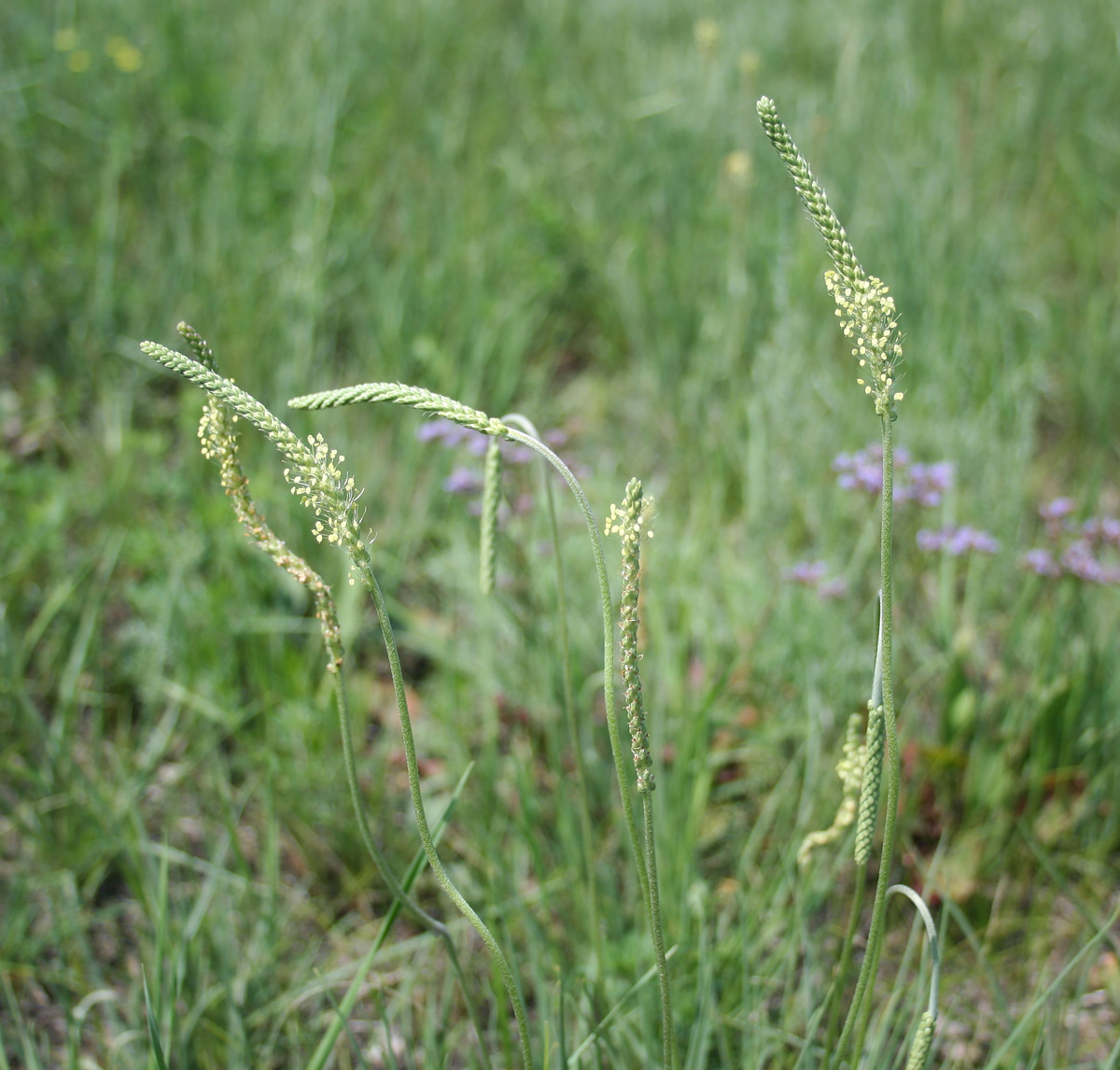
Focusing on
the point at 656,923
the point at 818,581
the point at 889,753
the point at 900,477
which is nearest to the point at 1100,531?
the point at 900,477

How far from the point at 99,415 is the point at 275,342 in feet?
1.74

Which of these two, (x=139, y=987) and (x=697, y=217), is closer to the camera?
(x=139, y=987)

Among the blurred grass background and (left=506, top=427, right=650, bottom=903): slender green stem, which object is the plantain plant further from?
the blurred grass background

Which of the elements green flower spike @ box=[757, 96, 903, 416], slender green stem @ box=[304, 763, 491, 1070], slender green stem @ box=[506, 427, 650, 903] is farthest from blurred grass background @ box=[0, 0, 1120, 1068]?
green flower spike @ box=[757, 96, 903, 416]

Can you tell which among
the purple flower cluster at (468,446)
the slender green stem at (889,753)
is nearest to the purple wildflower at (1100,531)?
the purple flower cluster at (468,446)

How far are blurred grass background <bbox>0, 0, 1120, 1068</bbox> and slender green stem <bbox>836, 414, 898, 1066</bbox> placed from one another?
0.80 ft

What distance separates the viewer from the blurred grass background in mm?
1623

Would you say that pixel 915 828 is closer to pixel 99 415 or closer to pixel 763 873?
pixel 763 873

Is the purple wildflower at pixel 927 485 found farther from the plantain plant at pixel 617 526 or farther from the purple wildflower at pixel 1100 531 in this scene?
the plantain plant at pixel 617 526

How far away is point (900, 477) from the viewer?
229 cm

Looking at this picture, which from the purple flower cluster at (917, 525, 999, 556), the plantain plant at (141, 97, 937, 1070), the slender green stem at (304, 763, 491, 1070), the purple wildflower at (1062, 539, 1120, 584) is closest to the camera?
the plantain plant at (141, 97, 937, 1070)

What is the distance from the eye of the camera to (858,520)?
2.67m

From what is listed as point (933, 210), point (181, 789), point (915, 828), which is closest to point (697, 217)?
point (933, 210)

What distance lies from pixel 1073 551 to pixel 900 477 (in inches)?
16.8
